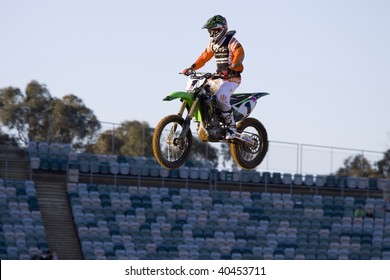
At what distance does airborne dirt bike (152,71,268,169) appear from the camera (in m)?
28.1

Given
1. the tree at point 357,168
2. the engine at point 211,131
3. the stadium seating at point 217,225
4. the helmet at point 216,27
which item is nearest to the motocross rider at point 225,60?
the helmet at point 216,27

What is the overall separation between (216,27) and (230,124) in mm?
2378

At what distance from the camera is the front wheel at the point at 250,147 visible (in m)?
30.0

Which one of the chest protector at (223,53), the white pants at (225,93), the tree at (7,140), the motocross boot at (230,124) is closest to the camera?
the chest protector at (223,53)

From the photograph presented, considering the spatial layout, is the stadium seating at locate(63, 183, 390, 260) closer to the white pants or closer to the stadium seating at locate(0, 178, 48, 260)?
the stadium seating at locate(0, 178, 48, 260)

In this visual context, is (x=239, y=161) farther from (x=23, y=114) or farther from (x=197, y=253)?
(x=23, y=114)

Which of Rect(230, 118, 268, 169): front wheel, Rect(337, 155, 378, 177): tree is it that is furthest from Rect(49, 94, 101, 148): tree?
Rect(230, 118, 268, 169): front wheel

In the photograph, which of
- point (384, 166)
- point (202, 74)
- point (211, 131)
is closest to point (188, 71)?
point (202, 74)

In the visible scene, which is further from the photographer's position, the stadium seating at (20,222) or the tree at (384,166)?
the tree at (384,166)

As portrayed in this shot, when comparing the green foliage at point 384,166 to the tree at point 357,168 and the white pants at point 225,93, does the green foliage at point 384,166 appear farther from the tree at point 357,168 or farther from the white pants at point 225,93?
the white pants at point 225,93

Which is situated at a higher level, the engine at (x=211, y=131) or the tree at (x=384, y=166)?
the tree at (x=384, y=166)

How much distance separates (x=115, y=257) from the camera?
46562 millimetres
